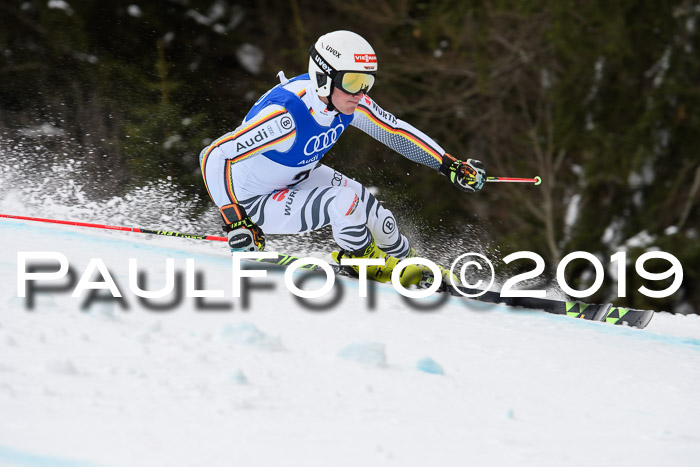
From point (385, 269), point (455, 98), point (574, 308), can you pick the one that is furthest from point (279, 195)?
point (455, 98)

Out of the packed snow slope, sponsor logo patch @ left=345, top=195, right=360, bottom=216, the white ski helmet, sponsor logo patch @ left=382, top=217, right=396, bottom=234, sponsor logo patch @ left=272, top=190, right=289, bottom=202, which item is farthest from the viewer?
sponsor logo patch @ left=382, top=217, right=396, bottom=234

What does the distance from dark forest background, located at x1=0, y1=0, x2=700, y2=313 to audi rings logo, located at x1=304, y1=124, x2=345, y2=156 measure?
358 centimetres

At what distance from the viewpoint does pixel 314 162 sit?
4402 mm

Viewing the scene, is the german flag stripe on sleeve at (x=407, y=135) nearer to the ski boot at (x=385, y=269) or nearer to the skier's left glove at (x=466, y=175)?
the skier's left glove at (x=466, y=175)

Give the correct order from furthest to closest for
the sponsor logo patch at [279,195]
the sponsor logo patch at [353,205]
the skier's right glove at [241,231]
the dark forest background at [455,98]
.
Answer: the dark forest background at [455,98], the sponsor logo patch at [279,195], the sponsor logo patch at [353,205], the skier's right glove at [241,231]

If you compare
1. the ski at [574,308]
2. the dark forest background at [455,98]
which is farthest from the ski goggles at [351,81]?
the dark forest background at [455,98]

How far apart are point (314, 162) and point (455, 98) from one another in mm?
6262

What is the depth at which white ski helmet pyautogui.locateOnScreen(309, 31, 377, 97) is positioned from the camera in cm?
396

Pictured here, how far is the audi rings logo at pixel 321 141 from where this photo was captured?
166 inches

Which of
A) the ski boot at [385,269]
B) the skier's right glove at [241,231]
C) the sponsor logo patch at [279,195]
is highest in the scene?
the sponsor logo patch at [279,195]

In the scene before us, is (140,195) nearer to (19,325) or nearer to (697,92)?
(19,325)

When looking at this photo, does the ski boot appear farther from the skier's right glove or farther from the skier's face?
the skier's face

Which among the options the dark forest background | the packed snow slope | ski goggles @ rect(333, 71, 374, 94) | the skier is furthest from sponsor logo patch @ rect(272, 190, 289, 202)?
the dark forest background

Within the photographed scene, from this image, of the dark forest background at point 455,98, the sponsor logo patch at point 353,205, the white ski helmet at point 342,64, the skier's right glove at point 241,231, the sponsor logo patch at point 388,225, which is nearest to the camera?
the white ski helmet at point 342,64
